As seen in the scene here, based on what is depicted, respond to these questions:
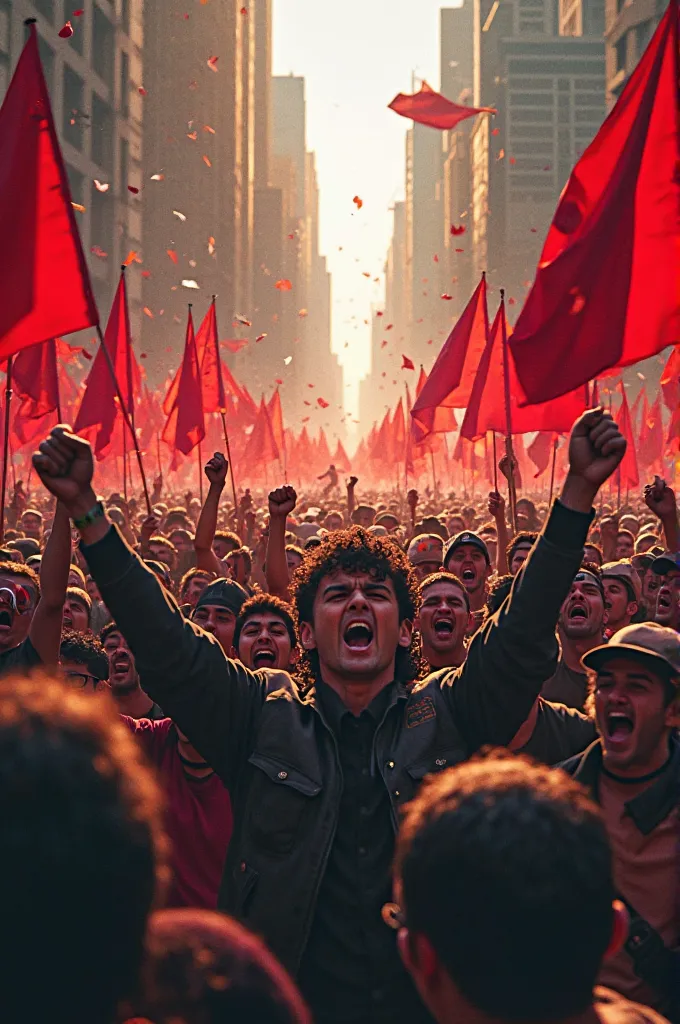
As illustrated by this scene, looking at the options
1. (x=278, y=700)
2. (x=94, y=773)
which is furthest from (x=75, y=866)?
(x=278, y=700)

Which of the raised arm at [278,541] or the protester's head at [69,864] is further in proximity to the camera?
the raised arm at [278,541]

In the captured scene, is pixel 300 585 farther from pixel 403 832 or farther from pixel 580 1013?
pixel 580 1013

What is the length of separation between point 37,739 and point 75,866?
151 millimetres

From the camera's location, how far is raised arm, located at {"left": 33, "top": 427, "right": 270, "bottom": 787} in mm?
2979

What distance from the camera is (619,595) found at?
7488mm

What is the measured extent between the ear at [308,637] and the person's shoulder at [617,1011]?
1.81 metres

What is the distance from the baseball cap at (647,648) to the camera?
12.0ft

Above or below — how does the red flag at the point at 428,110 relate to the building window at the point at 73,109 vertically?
below

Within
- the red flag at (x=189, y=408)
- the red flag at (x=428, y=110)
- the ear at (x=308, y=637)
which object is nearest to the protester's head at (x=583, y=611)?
the ear at (x=308, y=637)

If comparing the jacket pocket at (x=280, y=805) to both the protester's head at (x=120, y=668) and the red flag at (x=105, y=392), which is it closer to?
the protester's head at (x=120, y=668)

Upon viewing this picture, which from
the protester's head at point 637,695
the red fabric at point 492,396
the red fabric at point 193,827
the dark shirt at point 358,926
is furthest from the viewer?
the red fabric at point 492,396


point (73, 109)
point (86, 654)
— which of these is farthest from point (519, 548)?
point (73, 109)

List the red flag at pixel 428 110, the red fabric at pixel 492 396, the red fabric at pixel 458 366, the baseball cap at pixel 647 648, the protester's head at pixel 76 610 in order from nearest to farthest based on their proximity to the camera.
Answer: the baseball cap at pixel 647 648 → the protester's head at pixel 76 610 → the red fabric at pixel 492 396 → the red fabric at pixel 458 366 → the red flag at pixel 428 110

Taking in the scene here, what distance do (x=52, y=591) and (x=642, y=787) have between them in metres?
1.85
